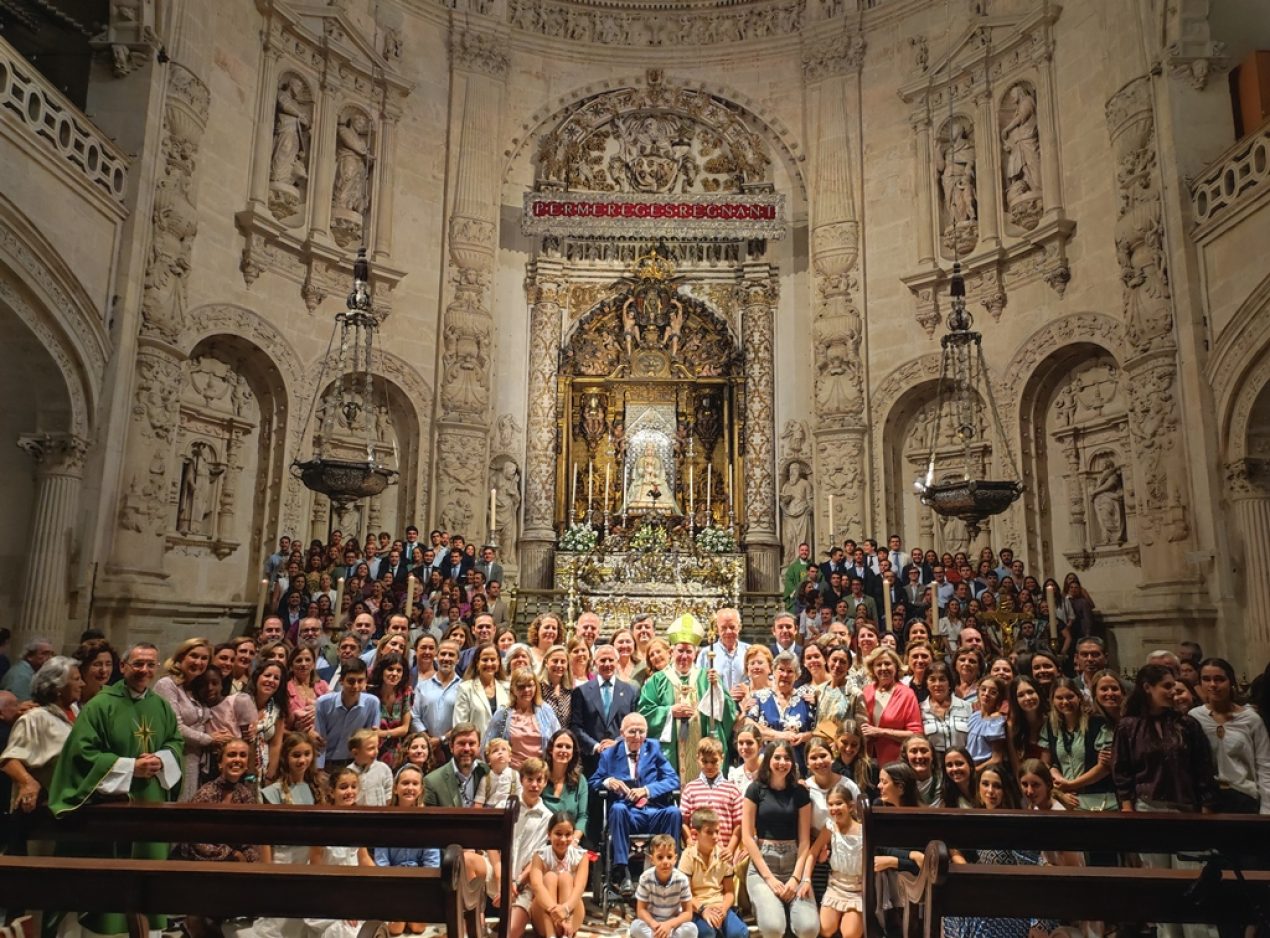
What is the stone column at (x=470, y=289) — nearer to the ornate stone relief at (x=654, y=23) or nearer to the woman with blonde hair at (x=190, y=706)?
the ornate stone relief at (x=654, y=23)

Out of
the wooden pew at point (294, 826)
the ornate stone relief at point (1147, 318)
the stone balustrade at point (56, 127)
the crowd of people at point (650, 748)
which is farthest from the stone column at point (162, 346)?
the ornate stone relief at point (1147, 318)

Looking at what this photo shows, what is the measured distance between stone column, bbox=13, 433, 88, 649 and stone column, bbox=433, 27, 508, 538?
5815mm

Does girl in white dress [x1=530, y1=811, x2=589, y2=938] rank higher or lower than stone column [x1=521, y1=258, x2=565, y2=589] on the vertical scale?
lower

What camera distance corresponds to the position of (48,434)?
10141 mm

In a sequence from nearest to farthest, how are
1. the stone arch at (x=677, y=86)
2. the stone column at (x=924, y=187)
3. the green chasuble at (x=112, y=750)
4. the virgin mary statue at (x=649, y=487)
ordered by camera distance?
the green chasuble at (x=112, y=750) < the stone column at (x=924, y=187) < the virgin mary statue at (x=649, y=487) < the stone arch at (x=677, y=86)

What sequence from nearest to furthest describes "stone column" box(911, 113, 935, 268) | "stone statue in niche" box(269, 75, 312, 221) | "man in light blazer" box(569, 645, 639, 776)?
"man in light blazer" box(569, 645, 639, 776)
"stone statue in niche" box(269, 75, 312, 221)
"stone column" box(911, 113, 935, 268)

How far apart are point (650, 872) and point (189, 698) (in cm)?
299

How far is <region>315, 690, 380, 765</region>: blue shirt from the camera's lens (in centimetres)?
607

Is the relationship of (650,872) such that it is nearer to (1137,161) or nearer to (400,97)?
(1137,161)

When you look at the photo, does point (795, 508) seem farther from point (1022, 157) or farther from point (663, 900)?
point (663, 900)

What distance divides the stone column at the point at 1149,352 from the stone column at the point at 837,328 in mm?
3635

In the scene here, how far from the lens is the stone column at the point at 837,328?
15523 mm

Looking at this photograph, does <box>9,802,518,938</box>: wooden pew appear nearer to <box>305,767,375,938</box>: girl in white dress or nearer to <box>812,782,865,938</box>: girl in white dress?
<box>305,767,375,938</box>: girl in white dress

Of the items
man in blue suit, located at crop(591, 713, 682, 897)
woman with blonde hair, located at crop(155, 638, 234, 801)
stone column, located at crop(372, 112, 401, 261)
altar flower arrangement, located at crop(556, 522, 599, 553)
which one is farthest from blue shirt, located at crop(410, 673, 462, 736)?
stone column, located at crop(372, 112, 401, 261)
